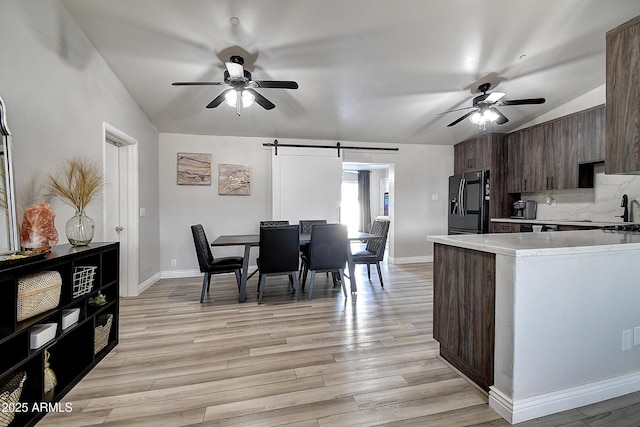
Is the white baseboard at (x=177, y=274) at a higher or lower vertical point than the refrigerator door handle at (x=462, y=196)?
lower

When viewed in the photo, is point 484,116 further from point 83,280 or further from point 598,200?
point 83,280

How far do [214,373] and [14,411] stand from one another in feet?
3.10

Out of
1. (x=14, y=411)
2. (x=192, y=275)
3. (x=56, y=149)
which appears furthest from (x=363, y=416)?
(x=192, y=275)

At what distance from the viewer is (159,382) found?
1734 millimetres

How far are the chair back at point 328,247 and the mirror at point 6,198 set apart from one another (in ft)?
7.98

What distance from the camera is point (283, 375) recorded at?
5.89 feet

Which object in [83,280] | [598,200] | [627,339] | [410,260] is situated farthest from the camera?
[410,260]

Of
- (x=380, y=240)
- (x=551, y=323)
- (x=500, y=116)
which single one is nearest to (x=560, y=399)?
(x=551, y=323)

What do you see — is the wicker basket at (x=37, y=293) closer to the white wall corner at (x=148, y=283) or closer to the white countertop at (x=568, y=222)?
the white wall corner at (x=148, y=283)

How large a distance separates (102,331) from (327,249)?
7.37 feet

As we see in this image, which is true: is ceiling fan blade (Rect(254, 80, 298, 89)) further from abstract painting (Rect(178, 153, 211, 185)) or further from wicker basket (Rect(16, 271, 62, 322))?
abstract painting (Rect(178, 153, 211, 185))

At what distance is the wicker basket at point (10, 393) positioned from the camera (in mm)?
1211

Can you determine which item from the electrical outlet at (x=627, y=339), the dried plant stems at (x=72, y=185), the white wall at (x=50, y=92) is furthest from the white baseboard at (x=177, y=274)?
the electrical outlet at (x=627, y=339)

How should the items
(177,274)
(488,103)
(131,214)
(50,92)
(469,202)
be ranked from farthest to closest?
1. (469,202)
2. (177,274)
3. (131,214)
4. (488,103)
5. (50,92)
